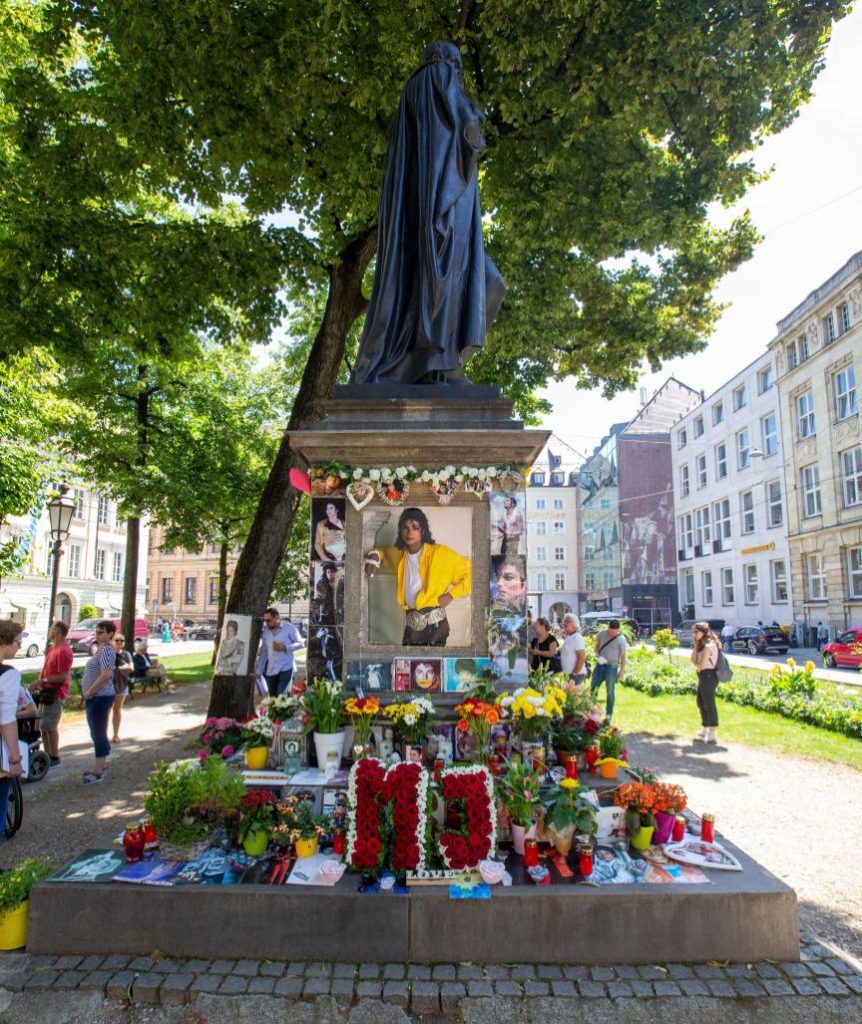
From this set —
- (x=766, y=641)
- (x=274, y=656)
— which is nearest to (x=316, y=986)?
(x=274, y=656)

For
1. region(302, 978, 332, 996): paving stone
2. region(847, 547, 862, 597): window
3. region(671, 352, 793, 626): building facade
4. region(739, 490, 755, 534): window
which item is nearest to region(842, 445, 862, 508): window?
region(847, 547, 862, 597): window

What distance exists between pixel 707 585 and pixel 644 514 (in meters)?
11.2

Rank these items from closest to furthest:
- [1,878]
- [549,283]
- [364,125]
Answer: [1,878], [364,125], [549,283]

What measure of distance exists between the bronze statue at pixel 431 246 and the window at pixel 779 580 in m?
32.6

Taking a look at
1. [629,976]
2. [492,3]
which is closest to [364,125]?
[492,3]

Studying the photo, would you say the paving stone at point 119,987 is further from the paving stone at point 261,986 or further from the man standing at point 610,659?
the man standing at point 610,659

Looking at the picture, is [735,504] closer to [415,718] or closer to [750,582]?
[750,582]

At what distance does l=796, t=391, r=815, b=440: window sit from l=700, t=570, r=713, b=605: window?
11.9 metres

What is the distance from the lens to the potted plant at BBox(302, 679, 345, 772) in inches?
189

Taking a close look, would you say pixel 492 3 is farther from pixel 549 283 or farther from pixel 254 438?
pixel 254 438

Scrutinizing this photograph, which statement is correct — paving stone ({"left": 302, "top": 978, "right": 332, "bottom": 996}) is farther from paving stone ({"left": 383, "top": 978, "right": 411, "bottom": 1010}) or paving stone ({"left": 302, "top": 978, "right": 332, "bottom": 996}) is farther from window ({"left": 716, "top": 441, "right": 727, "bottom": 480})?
window ({"left": 716, "top": 441, "right": 727, "bottom": 480})

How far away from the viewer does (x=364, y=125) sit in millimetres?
9453

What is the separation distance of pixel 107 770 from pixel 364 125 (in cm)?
930

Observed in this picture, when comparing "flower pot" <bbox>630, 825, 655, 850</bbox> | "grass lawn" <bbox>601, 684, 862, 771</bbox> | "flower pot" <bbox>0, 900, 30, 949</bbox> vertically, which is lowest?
"grass lawn" <bbox>601, 684, 862, 771</bbox>
